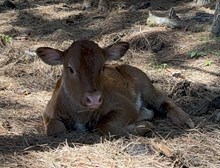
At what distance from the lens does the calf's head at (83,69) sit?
19.3 ft

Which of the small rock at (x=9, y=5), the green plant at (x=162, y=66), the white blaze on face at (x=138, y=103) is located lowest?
the small rock at (x=9, y=5)

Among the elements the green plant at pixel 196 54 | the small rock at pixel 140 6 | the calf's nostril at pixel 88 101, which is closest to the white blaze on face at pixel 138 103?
the calf's nostril at pixel 88 101

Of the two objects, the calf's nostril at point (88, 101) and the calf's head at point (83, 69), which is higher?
the calf's head at point (83, 69)

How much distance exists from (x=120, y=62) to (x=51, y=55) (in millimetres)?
3627

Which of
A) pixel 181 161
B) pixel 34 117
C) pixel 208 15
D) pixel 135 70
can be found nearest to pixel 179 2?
pixel 208 15

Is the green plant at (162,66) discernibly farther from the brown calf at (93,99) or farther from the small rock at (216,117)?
the small rock at (216,117)

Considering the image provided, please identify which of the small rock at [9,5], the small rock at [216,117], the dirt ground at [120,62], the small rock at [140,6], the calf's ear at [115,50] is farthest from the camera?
the small rock at [9,5]

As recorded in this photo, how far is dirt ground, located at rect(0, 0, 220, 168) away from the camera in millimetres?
5410

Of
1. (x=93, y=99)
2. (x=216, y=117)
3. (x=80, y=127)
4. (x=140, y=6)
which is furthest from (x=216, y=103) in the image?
(x=140, y=6)

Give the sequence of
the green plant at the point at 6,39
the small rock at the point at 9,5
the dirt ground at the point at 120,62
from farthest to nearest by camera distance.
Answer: the small rock at the point at 9,5
the green plant at the point at 6,39
the dirt ground at the point at 120,62

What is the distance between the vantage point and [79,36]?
11.9m

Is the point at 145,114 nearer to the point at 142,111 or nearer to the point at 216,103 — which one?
the point at 142,111

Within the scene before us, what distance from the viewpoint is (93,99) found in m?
5.77

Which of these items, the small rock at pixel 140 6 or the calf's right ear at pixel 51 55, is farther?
the small rock at pixel 140 6
